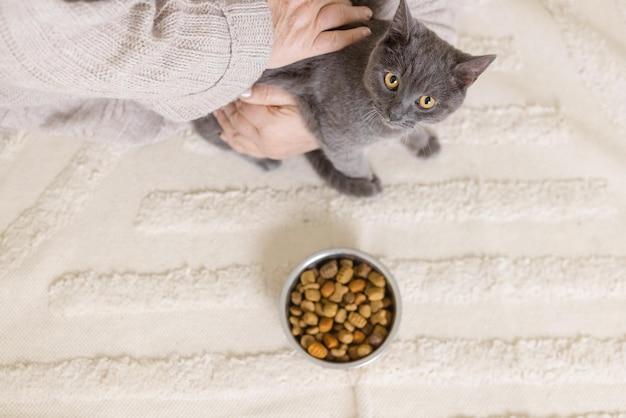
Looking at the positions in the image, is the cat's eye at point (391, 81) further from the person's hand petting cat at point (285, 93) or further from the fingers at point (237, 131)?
the fingers at point (237, 131)

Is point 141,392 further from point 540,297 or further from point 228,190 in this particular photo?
point 540,297

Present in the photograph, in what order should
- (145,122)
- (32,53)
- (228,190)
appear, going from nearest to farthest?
(32,53), (145,122), (228,190)

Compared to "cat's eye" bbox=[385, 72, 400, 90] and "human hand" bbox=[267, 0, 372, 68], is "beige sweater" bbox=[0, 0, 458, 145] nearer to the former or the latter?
"human hand" bbox=[267, 0, 372, 68]

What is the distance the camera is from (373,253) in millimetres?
1070

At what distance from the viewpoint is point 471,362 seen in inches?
39.6

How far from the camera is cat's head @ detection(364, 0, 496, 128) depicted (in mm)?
726

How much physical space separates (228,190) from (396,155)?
1.19 feet

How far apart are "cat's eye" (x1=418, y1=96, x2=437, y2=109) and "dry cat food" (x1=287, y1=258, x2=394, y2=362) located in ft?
1.13

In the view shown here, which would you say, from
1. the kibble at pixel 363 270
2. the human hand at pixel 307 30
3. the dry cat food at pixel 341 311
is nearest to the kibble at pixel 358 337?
the dry cat food at pixel 341 311

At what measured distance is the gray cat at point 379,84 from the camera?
2.39ft

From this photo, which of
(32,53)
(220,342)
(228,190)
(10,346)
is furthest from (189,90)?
(10,346)

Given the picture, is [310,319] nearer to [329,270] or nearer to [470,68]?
[329,270]

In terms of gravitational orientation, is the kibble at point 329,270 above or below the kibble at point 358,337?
above

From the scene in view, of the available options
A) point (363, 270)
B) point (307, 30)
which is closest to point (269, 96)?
point (307, 30)
